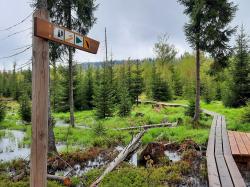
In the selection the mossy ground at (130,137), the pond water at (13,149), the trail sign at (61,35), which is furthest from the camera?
the pond water at (13,149)

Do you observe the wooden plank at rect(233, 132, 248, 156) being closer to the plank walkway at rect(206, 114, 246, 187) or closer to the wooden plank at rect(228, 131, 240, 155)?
the wooden plank at rect(228, 131, 240, 155)

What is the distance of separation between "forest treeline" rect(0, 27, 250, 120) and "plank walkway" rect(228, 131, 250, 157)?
656cm

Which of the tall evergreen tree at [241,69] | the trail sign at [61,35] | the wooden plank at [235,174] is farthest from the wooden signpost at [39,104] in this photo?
the tall evergreen tree at [241,69]

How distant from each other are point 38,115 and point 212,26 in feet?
47.6

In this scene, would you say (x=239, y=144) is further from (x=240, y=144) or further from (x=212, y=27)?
(x=212, y=27)

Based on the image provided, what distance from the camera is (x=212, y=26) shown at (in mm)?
16141

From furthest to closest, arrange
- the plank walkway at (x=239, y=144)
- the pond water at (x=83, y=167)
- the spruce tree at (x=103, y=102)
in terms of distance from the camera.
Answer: the spruce tree at (x=103, y=102)
the plank walkway at (x=239, y=144)
the pond water at (x=83, y=167)

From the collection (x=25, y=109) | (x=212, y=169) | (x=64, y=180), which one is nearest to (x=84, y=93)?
(x=25, y=109)

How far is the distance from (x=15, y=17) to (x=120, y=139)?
319 inches

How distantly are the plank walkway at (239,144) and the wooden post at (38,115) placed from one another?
6659 millimetres

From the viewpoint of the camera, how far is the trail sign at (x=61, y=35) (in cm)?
354

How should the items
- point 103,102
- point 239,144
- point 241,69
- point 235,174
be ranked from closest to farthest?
point 235,174, point 239,144, point 241,69, point 103,102

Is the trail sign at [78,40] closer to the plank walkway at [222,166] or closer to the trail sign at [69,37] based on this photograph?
the trail sign at [69,37]

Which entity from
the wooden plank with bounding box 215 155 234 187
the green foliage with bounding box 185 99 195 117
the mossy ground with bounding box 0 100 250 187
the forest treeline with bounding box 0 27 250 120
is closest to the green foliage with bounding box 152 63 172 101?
the forest treeline with bounding box 0 27 250 120
